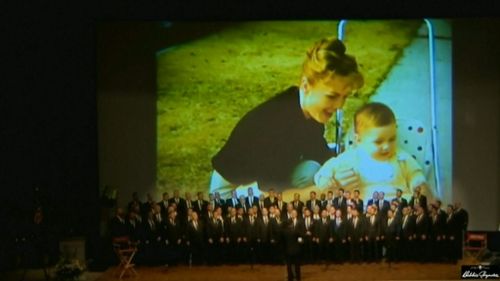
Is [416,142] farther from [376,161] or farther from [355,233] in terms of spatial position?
[355,233]

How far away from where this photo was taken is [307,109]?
12242 millimetres

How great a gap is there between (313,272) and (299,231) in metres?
0.60

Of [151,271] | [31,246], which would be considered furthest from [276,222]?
[31,246]

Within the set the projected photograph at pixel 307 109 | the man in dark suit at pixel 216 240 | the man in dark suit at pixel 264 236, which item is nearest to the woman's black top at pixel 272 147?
the projected photograph at pixel 307 109

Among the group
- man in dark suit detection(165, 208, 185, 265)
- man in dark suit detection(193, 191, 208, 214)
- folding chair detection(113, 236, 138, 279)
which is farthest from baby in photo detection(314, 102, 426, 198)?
folding chair detection(113, 236, 138, 279)

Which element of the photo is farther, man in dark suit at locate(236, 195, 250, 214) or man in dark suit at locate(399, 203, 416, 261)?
man in dark suit at locate(236, 195, 250, 214)

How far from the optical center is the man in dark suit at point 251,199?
39.9 feet

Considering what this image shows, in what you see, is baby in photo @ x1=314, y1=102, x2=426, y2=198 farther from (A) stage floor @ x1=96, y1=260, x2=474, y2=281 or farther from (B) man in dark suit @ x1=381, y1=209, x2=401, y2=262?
(A) stage floor @ x1=96, y1=260, x2=474, y2=281

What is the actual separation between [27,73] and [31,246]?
95.3 inches

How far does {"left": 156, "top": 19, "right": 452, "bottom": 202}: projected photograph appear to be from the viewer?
1215cm

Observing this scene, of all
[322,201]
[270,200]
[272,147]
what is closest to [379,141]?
[322,201]

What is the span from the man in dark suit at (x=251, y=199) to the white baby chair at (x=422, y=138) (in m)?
1.30

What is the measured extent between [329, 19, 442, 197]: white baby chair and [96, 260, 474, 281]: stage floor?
4.11ft

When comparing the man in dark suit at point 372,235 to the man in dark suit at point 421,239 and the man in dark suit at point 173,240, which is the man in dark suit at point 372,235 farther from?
the man in dark suit at point 173,240
